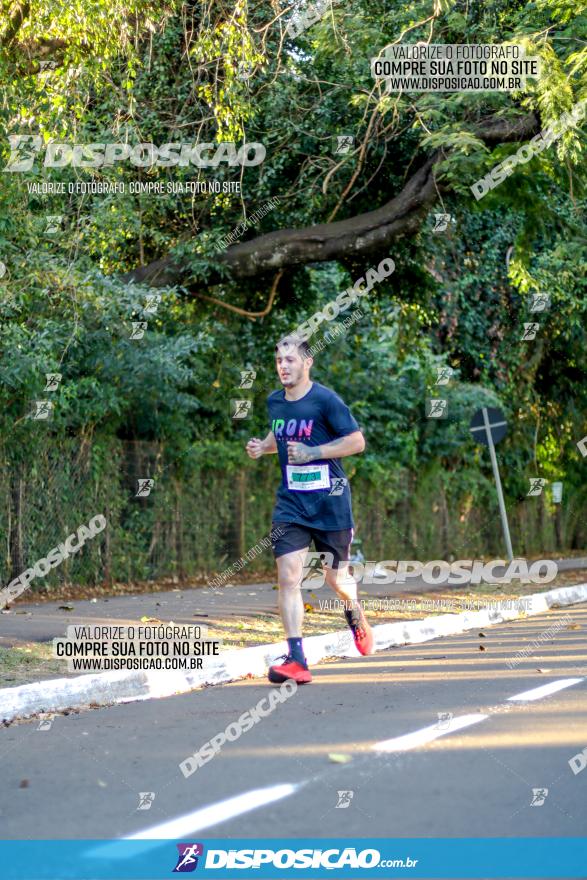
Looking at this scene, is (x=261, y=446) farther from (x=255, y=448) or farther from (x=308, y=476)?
(x=308, y=476)

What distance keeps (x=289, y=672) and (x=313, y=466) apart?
1.39 metres

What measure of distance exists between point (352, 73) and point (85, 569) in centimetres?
760

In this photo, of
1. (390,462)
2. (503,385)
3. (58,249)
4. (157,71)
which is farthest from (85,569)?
(503,385)

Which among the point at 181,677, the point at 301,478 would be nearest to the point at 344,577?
the point at 301,478

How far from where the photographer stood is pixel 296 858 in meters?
4.75

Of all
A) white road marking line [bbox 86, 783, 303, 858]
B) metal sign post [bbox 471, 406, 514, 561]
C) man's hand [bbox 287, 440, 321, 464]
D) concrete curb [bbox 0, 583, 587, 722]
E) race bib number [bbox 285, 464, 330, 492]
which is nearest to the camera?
white road marking line [bbox 86, 783, 303, 858]

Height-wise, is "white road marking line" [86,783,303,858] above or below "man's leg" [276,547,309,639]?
below

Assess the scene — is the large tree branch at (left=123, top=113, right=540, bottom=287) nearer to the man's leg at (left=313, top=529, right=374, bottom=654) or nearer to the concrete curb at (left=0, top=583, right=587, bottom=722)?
the concrete curb at (left=0, top=583, right=587, bottom=722)

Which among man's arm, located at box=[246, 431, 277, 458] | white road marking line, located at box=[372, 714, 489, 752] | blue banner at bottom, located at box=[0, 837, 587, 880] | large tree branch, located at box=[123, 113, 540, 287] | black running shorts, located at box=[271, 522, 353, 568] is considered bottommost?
white road marking line, located at box=[372, 714, 489, 752]

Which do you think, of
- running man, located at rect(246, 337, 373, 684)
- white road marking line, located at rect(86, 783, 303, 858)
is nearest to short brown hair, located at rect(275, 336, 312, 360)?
running man, located at rect(246, 337, 373, 684)

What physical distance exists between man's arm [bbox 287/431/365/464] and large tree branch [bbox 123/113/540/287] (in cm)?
936

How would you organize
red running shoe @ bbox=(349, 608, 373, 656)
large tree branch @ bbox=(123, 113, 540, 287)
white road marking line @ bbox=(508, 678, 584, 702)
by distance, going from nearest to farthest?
white road marking line @ bbox=(508, 678, 584, 702)
red running shoe @ bbox=(349, 608, 373, 656)
large tree branch @ bbox=(123, 113, 540, 287)

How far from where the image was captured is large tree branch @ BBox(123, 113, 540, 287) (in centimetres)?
1822

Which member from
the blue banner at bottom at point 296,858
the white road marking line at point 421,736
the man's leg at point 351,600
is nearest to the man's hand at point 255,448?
the man's leg at point 351,600
